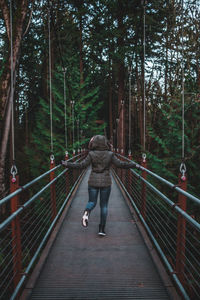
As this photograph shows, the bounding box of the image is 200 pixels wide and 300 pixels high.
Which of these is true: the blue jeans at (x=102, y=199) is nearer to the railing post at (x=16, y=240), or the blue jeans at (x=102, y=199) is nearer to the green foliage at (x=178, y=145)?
the railing post at (x=16, y=240)

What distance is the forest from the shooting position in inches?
289

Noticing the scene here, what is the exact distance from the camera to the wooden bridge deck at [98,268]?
2.46 m

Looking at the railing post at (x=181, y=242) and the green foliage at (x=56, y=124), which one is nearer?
the railing post at (x=181, y=242)

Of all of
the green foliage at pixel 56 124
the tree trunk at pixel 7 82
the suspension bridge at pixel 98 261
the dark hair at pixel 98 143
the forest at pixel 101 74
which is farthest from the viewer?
the green foliage at pixel 56 124

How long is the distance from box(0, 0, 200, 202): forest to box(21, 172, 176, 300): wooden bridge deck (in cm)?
319

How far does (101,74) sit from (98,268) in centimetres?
2112

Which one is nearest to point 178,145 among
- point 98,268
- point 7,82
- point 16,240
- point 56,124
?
point 7,82

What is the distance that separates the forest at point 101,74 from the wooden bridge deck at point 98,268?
3.19m

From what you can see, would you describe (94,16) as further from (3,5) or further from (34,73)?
(3,5)

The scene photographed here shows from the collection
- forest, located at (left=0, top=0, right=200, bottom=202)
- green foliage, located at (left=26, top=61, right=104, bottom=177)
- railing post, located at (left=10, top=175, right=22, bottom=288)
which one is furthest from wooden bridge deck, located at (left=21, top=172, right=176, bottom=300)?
green foliage, located at (left=26, top=61, right=104, bottom=177)

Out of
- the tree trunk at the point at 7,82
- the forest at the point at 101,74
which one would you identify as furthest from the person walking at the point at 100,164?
the tree trunk at the point at 7,82

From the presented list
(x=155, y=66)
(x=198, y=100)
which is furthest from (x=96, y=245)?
(x=155, y=66)

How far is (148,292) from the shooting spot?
2.46m

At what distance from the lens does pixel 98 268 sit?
2891 mm
